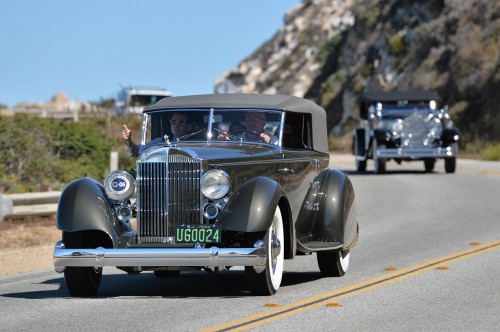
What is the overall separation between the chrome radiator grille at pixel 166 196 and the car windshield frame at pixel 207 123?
0.99 m

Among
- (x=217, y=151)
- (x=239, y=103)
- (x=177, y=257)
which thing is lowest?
(x=177, y=257)

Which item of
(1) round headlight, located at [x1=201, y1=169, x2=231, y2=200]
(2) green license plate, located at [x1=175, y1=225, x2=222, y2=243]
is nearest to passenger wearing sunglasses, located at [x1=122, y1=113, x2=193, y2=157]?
(1) round headlight, located at [x1=201, y1=169, x2=231, y2=200]

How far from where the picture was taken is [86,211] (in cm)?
1009

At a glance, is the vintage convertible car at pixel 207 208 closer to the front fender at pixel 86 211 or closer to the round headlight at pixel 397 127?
the front fender at pixel 86 211

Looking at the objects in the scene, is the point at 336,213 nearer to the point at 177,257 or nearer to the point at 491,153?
the point at 177,257

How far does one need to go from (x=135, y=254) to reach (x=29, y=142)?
48.0ft

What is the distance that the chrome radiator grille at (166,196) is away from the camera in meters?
9.99

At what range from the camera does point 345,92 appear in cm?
6078

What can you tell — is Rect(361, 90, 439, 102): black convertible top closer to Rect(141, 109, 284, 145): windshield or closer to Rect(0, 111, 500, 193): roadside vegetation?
Rect(0, 111, 500, 193): roadside vegetation

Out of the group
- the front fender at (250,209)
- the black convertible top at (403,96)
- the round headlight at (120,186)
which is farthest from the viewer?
the black convertible top at (403,96)

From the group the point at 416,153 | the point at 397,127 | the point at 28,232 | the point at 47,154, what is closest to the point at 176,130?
the point at 28,232

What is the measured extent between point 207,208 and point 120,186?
0.87 m

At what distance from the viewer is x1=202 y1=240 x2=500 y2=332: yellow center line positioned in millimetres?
8500

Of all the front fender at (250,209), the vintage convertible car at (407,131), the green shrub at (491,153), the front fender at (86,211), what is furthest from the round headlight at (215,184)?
the green shrub at (491,153)
